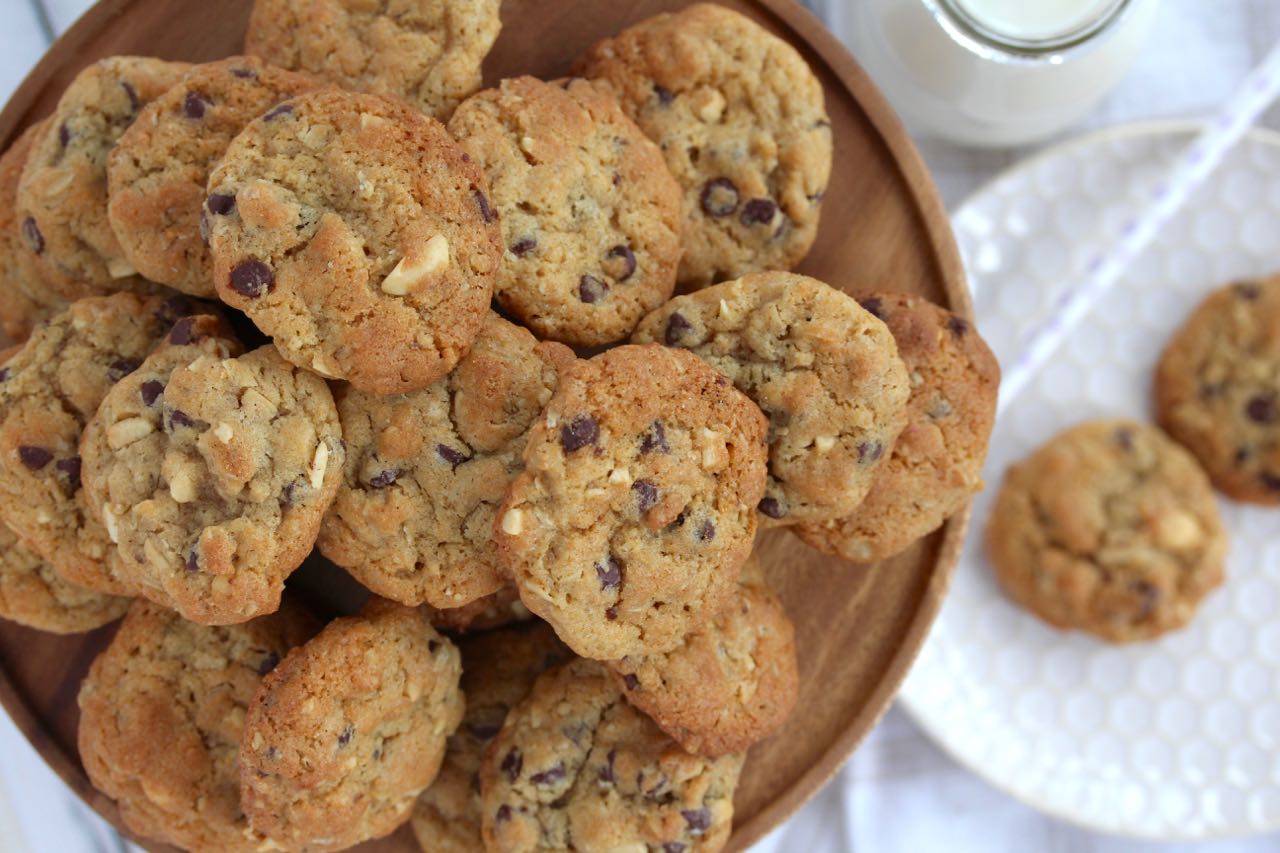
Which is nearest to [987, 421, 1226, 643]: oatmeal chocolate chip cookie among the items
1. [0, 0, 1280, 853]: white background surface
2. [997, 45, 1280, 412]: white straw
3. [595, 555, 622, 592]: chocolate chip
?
[997, 45, 1280, 412]: white straw

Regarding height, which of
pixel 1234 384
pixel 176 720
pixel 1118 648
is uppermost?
pixel 176 720

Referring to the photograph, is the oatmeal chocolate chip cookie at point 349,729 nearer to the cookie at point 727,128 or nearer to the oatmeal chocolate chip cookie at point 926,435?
the oatmeal chocolate chip cookie at point 926,435

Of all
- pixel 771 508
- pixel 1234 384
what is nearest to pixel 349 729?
pixel 771 508

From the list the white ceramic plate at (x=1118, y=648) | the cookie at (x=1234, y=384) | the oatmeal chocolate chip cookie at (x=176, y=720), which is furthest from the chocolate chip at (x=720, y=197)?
the cookie at (x=1234, y=384)

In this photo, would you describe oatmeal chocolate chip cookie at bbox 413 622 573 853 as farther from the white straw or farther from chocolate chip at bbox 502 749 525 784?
the white straw

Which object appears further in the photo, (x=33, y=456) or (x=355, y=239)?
(x=33, y=456)

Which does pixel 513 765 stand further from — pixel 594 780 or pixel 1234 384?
pixel 1234 384

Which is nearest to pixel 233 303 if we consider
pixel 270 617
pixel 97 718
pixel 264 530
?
pixel 264 530

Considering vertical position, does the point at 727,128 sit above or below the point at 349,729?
above
